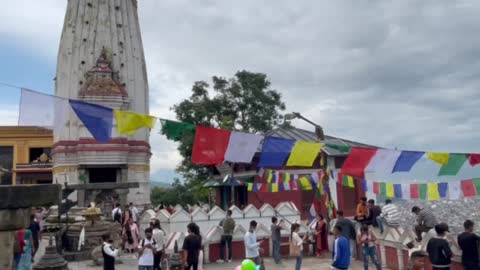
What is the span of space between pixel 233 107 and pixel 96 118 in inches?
1144

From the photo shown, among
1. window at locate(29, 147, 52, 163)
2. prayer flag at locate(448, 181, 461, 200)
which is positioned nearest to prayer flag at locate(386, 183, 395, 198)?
prayer flag at locate(448, 181, 461, 200)

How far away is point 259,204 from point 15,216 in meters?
23.1

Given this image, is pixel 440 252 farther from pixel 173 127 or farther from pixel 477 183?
pixel 173 127

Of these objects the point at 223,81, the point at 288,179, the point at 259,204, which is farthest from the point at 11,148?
the point at 288,179

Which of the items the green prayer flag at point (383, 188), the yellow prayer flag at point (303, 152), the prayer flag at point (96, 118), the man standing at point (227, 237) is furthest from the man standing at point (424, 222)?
the prayer flag at point (96, 118)

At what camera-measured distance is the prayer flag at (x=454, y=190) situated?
13164mm

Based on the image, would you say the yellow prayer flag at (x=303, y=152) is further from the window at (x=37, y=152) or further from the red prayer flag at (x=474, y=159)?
the window at (x=37, y=152)

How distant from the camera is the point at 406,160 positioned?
43.2 feet

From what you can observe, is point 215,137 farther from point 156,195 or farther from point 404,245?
point 156,195

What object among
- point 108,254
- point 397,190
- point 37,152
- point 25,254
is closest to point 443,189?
point 397,190

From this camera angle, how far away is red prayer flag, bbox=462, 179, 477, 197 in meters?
12.7

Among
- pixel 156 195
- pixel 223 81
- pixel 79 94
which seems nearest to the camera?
pixel 79 94

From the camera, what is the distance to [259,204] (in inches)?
1142

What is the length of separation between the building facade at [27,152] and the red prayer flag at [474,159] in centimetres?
3914
